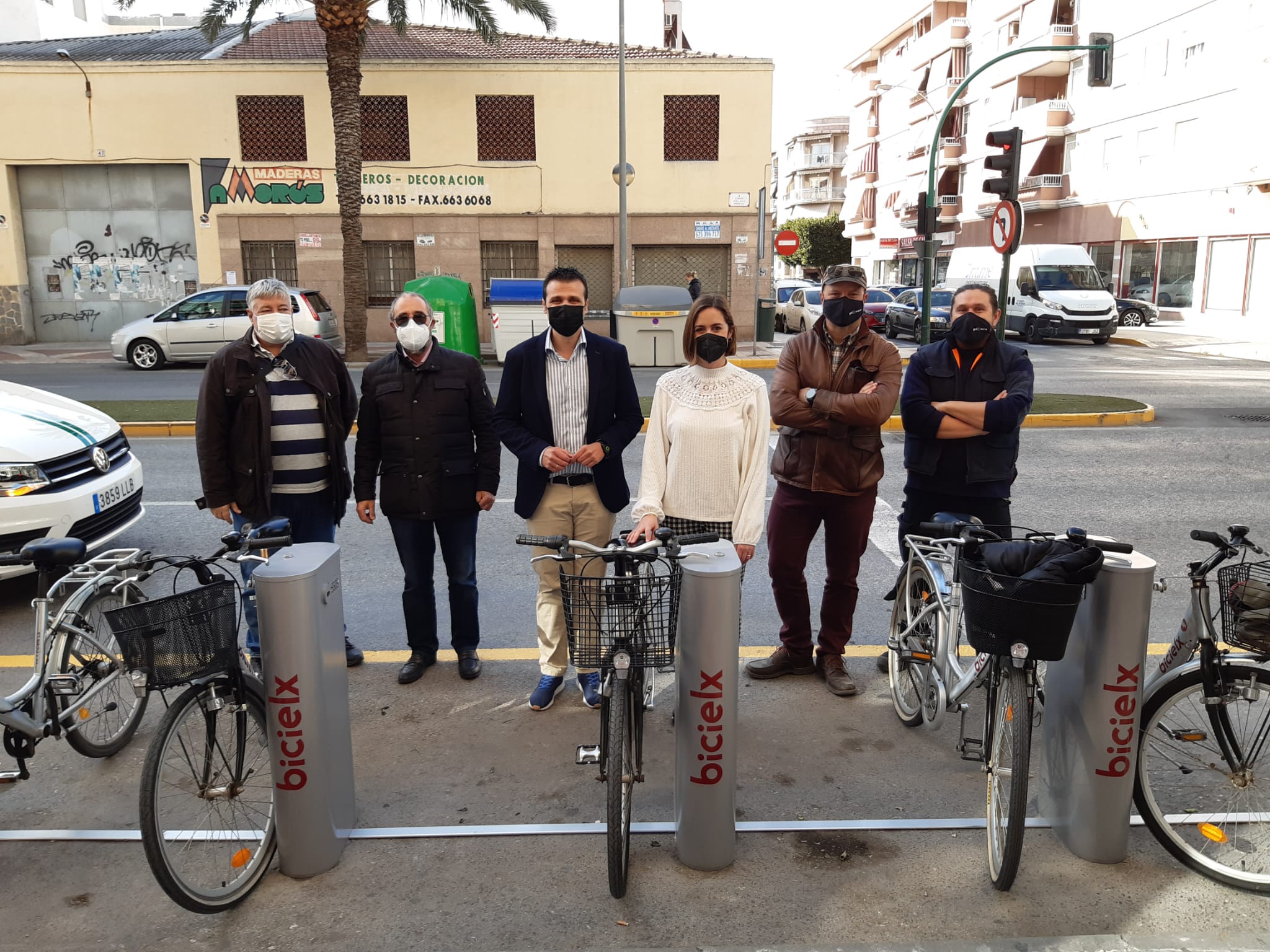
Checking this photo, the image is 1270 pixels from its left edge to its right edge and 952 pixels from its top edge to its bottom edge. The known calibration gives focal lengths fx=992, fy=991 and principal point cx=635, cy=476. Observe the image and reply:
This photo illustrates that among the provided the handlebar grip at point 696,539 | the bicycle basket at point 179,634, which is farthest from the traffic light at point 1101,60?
the bicycle basket at point 179,634

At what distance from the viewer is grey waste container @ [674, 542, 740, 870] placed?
318 cm

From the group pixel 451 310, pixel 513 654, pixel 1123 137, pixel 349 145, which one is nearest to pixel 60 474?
pixel 513 654

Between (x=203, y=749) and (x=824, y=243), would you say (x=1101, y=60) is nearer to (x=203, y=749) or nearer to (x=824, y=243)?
(x=203, y=749)

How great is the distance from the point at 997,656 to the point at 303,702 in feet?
7.28

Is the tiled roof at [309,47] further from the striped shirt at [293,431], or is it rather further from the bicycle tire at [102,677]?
the bicycle tire at [102,677]

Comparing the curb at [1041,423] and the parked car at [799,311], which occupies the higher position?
the parked car at [799,311]

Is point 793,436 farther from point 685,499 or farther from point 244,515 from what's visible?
point 244,515

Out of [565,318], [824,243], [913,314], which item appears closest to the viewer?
[565,318]

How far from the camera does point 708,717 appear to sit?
3.23 meters

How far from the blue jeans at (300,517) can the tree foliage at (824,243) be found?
64425 millimetres

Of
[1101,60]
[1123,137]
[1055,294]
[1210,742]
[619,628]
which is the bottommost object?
[1210,742]

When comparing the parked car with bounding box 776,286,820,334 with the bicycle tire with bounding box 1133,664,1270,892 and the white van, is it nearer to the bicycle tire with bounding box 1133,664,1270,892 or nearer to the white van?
the white van

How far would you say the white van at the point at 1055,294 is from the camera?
25391mm

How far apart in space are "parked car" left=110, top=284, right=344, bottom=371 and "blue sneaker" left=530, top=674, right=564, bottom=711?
15.5m
